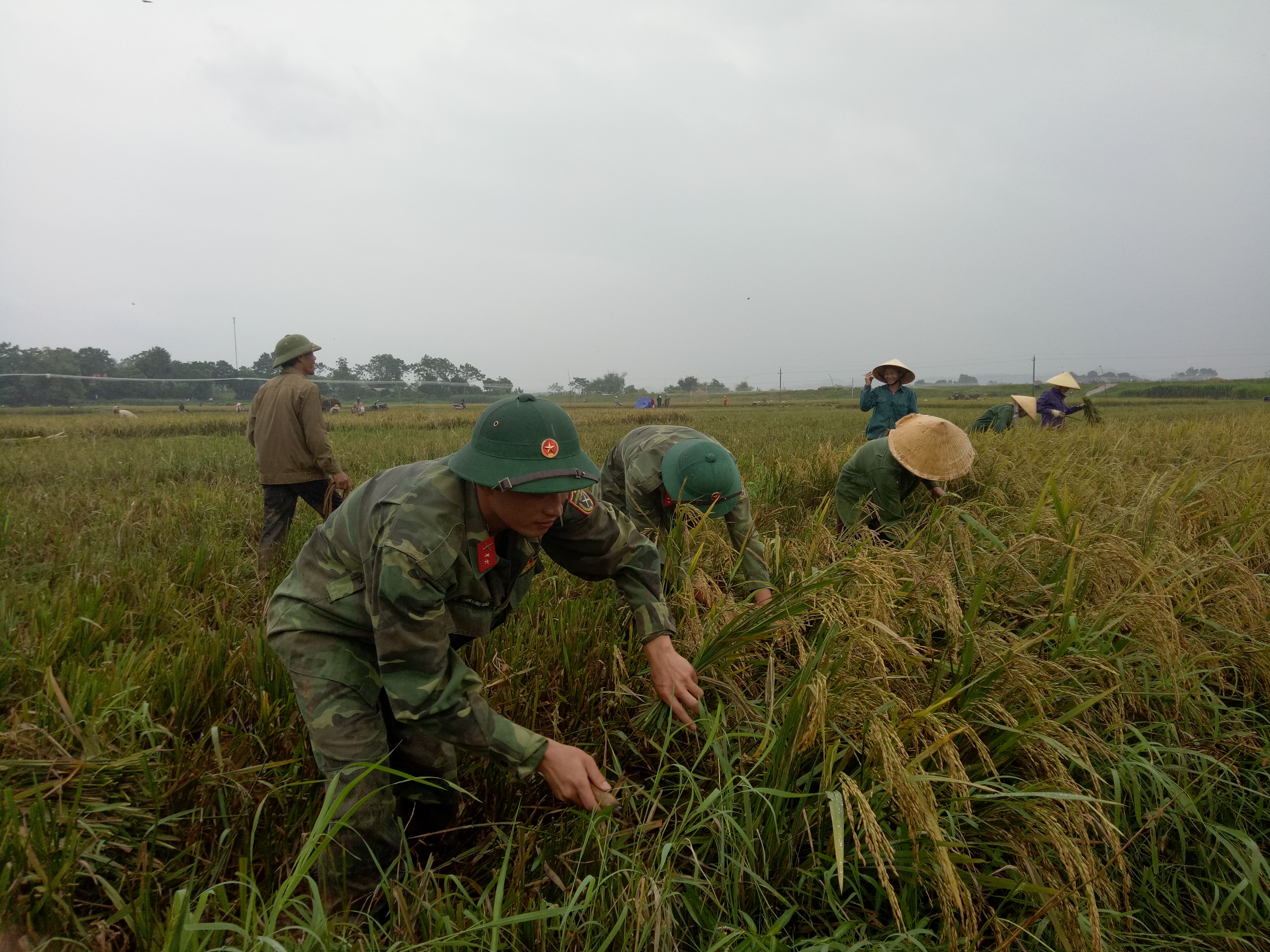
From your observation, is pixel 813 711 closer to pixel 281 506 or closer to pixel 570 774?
pixel 570 774

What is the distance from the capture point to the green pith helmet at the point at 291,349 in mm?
4781

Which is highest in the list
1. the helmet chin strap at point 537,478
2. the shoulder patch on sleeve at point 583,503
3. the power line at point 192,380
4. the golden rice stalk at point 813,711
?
the power line at point 192,380

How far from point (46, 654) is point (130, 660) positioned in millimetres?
504

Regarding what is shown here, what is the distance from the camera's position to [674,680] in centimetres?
190

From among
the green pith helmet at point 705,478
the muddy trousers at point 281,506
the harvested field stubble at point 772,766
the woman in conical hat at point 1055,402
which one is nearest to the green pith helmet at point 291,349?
the muddy trousers at point 281,506

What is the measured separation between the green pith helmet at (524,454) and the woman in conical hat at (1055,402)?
9.08 m

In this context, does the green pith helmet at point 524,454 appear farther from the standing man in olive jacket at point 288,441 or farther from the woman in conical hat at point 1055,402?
the woman in conical hat at point 1055,402

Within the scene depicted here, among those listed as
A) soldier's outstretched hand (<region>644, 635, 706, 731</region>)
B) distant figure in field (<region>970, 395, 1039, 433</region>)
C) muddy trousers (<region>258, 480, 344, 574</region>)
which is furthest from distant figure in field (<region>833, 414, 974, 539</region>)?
distant figure in field (<region>970, 395, 1039, 433</region>)

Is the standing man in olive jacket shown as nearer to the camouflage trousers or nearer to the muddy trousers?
the muddy trousers

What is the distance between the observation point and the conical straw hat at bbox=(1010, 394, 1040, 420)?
8.15 metres

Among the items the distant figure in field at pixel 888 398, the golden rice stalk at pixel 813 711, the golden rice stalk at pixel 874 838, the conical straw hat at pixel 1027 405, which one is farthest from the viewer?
the conical straw hat at pixel 1027 405

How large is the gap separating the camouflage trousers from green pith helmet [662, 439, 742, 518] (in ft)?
5.22

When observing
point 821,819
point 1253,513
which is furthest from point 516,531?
point 1253,513

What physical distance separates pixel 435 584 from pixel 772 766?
1.01 m
